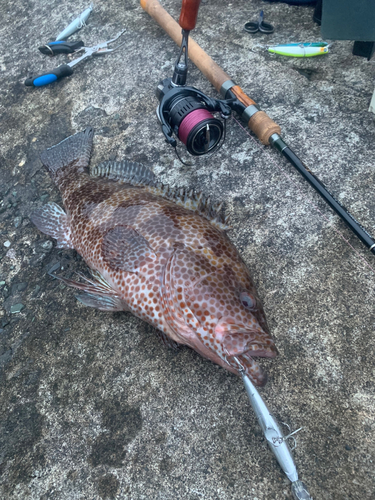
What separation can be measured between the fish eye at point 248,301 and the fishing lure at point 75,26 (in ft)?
18.4

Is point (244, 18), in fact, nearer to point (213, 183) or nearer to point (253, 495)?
point (213, 183)

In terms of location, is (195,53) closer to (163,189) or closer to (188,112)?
(188,112)

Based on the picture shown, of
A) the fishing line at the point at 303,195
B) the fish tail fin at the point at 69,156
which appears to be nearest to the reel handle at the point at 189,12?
the fishing line at the point at 303,195

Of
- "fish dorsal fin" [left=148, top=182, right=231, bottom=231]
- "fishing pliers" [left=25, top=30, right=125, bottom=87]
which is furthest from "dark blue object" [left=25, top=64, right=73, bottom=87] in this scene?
"fish dorsal fin" [left=148, top=182, right=231, bottom=231]

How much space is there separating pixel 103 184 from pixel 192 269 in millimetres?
1664

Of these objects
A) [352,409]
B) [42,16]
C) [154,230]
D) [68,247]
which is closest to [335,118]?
[154,230]

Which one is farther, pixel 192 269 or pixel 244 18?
pixel 244 18

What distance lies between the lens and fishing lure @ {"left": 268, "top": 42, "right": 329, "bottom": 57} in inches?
177

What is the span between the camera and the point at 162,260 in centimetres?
281

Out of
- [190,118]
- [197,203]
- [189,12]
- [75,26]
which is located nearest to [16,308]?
[197,203]

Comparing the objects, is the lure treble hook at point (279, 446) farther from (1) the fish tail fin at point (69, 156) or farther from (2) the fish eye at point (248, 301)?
(1) the fish tail fin at point (69, 156)

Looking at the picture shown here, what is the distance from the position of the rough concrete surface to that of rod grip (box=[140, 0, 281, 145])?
0.97 feet

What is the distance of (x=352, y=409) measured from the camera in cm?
250

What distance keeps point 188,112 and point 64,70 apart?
3.06 m
